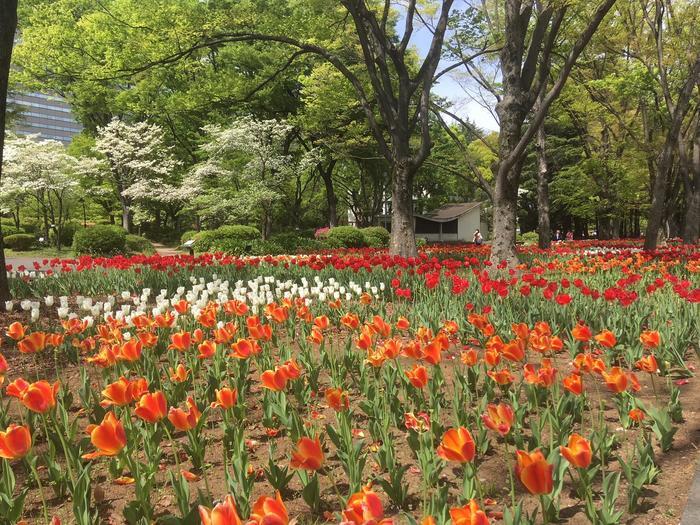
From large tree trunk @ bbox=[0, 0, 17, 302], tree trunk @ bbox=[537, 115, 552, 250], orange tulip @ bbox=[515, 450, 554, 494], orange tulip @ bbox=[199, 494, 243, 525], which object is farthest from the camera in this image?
tree trunk @ bbox=[537, 115, 552, 250]

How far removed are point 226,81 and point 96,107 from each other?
24876 millimetres

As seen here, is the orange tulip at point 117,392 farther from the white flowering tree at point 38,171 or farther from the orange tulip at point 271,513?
the white flowering tree at point 38,171

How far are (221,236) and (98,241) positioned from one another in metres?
5.06

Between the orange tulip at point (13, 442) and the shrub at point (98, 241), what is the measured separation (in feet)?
71.0

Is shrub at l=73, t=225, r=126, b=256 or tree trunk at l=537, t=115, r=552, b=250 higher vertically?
tree trunk at l=537, t=115, r=552, b=250

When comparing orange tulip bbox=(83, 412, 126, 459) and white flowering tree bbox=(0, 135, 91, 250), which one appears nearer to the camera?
orange tulip bbox=(83, 412, 126, 459)

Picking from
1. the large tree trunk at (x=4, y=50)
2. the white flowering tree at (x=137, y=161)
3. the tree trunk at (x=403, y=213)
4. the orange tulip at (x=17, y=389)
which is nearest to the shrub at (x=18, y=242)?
the white flowering tree at (x=137, y=161)

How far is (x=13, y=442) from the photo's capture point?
1.70 meters

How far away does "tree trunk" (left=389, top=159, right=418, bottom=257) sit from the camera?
1223cm

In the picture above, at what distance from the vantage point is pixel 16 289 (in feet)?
24.7

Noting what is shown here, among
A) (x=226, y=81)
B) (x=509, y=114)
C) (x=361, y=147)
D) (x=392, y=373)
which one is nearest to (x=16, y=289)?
(x=392, y=373)

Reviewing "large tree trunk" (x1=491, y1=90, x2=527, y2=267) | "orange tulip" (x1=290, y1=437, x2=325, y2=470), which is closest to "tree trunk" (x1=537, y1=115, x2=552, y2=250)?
"large tree trunk" (x1=491, y1=90, x2=527, y2=267)

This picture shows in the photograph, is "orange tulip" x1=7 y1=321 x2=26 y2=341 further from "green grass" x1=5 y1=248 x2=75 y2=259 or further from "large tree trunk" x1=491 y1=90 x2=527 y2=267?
"green grass" x1=5 y1=248 x2=75 y2=259

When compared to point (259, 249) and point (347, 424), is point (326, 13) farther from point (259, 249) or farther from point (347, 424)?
point (347, 424)
